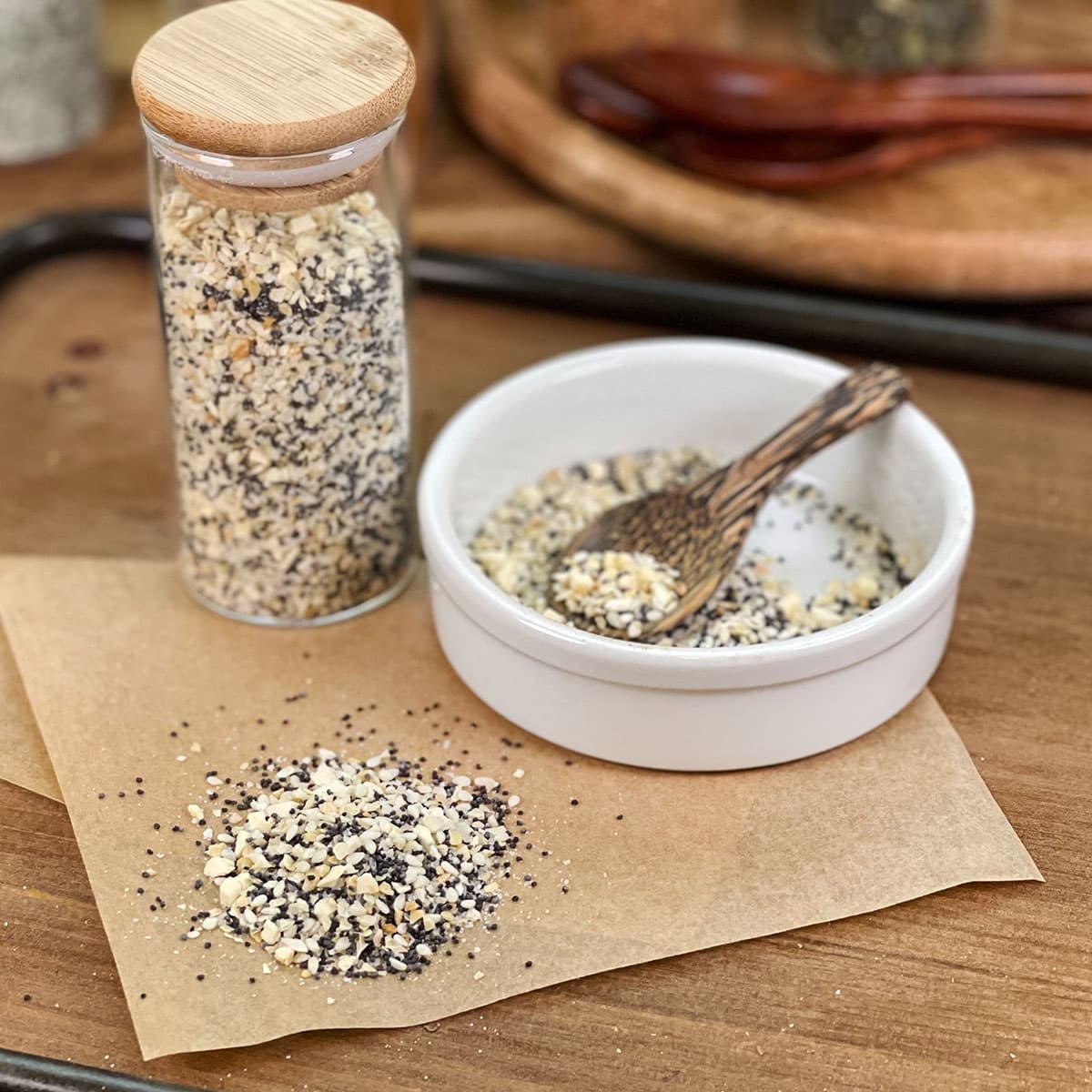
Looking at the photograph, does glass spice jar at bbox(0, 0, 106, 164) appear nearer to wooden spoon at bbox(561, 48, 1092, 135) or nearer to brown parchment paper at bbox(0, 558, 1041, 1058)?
wooden spoon at bbox(561, 48, 1092, 135)

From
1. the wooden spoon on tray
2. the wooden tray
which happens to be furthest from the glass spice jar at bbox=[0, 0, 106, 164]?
the wooden spoon on tray

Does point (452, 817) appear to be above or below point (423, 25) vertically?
below

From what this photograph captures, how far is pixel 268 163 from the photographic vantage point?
702 millimetres

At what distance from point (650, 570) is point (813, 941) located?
0.22 meters

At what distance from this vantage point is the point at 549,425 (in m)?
0.94

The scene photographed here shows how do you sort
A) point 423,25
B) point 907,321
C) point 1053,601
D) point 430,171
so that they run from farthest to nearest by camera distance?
1. point 430,171
2. point 423,25
3. point 907,321
4. point 1053,601

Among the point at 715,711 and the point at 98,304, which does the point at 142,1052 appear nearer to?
the point at 715,711

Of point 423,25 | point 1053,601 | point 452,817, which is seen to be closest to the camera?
point 452,817

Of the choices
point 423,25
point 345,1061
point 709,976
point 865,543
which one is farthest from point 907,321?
point 345,1061

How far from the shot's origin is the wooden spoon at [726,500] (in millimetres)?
829

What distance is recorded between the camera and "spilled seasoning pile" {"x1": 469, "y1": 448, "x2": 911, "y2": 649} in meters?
0.80

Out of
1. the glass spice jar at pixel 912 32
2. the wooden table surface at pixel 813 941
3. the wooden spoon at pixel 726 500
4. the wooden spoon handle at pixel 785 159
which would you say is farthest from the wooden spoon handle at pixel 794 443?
the glass spice jar at pixel 912 32

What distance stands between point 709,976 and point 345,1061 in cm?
16

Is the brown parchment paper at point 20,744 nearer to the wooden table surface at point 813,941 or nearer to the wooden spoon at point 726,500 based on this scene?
the wooden table surface at point 813,941
